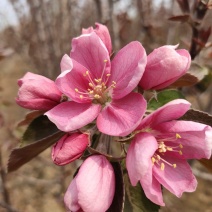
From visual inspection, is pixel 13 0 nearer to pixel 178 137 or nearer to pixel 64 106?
pixel 64 106

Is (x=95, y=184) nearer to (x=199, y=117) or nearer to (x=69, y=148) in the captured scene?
(x=69, y=148)

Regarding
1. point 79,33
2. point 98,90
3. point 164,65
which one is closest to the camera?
point 164,65

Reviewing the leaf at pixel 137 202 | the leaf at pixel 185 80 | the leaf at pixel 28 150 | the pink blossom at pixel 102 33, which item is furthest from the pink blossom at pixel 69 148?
the leaf at pixel 185 80

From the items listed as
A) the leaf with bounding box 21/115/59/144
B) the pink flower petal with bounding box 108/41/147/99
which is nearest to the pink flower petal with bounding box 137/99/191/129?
the pink flower petal with bounding box 108/41/147/99

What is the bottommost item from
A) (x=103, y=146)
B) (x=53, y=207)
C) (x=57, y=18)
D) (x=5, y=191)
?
(x=53, y=207)

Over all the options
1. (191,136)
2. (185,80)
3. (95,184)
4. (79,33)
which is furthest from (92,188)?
(79,33)

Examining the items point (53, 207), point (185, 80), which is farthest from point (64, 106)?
point (53, 207)
